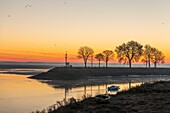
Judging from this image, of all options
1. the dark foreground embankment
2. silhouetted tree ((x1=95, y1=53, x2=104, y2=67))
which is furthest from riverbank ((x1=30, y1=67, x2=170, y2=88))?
silhouetted tree ((x1=95, y1=53, x2=104, y2=67))

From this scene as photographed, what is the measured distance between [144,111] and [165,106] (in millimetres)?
2433

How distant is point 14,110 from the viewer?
36.5m

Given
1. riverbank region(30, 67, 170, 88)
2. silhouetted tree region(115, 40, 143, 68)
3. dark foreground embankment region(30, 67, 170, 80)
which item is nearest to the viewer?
riverbank region(30, 67, 170, 88)

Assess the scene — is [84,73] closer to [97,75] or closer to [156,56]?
[97,75]

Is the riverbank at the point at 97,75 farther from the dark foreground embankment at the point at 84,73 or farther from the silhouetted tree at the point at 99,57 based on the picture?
the silhouetted tree at the point at 99,57

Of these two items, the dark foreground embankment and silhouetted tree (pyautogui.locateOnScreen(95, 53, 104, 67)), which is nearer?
the dark foreground embankment

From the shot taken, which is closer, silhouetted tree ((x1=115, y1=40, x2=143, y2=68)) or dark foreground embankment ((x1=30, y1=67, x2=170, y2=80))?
dark foreground embankment ((x1=30, y1=67, x2=170, y2=80))

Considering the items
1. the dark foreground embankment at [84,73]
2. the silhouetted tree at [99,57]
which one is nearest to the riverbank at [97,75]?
the dark foreground embankment at [84,73]

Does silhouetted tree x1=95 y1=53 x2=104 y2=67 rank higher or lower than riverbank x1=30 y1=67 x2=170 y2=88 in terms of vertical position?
higher

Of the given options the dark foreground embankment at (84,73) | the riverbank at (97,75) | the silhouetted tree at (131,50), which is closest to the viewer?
the riverbank at (97,75)

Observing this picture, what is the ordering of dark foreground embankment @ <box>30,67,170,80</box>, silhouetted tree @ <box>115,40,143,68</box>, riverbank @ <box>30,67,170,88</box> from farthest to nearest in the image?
silhouetted tree @ <box>115,40,143,68</box> < dark foreground embankment @ <box>30,67,170,80</box> < riverbank @ <box>30,67,170,88</box>

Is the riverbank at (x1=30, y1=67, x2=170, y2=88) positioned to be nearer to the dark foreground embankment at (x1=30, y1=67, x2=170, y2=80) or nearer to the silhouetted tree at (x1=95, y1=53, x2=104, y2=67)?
the dark foreground embankment at (x1=30, y1=67, x2=170, y2=80)

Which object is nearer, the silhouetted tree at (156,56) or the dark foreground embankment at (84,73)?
the dark foreground embankment at (84,73)

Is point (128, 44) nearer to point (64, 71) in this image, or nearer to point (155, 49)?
point (155, 49)
